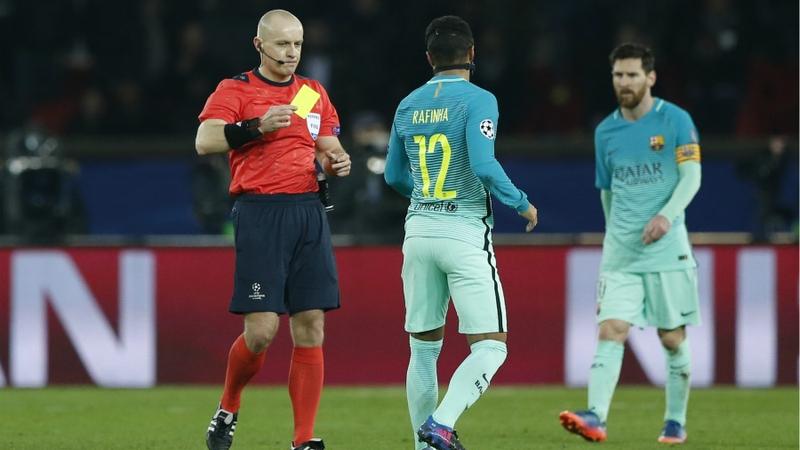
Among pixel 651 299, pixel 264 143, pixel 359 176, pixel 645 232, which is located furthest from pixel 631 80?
pixel 359 176

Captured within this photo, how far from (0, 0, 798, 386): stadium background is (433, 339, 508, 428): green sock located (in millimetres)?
4909

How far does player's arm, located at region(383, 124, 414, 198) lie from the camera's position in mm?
7562

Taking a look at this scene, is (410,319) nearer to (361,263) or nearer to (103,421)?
(103,421)

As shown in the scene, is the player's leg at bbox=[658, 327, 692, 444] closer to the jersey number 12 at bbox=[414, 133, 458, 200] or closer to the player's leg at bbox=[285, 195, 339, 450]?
the player's leg at bbox=[285, 195, 339, 450]

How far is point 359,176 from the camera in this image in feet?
44.3

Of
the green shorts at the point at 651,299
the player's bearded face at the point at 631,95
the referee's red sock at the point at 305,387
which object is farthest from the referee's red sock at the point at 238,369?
the player's bearded face at the point at 631,95

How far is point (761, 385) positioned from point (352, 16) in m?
6.88

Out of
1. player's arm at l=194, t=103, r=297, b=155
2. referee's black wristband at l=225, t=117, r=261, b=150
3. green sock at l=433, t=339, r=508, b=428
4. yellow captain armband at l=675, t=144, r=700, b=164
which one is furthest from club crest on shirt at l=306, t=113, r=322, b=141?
yellow captain armband at l=675, t=144, r=700, b=164

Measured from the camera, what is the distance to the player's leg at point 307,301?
764cm

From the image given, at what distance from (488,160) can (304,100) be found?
1102 mm

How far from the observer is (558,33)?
17.7 m

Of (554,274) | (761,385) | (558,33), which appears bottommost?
(761,385)

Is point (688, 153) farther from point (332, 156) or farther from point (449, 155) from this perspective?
point (332, 156)

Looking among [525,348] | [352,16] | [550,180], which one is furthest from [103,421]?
[352,16]
